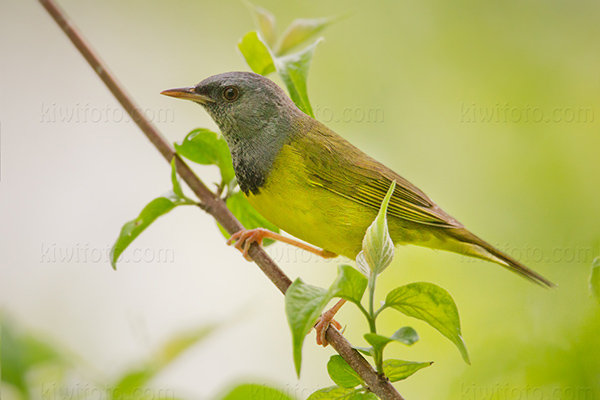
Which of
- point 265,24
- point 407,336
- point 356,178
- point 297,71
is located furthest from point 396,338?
point 265,24

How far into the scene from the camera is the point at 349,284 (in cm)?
123

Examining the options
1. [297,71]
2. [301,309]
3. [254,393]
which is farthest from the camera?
[297,71]

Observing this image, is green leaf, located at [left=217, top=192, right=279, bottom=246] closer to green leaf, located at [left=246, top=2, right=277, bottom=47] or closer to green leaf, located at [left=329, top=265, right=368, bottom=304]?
green leaf, located at [left=246, top=2, right=277, bottom=47]

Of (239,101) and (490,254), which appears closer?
(239,101)

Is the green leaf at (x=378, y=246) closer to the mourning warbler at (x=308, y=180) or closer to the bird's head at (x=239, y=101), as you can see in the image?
the mourning warbler at (x=308, y=180)

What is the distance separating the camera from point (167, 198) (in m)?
2.06

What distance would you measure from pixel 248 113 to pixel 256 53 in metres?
0.33

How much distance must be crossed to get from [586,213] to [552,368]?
6.95 feet

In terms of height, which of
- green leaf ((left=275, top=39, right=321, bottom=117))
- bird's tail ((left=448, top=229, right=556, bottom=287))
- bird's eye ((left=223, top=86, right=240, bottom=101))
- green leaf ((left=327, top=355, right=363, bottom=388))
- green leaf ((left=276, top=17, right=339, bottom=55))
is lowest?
bird's tail ((left=448, top=229, right=556, bottom=287))

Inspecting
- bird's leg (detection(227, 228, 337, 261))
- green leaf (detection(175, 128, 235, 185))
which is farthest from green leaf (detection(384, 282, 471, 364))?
green leaf (detection(175, 128, 235, 185))

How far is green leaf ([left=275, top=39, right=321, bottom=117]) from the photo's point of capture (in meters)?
1.97

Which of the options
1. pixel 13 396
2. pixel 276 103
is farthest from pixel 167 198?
pixel 13 396

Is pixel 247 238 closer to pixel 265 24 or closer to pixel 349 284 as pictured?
pixel 265 24

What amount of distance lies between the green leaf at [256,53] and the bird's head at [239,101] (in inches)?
5.0
